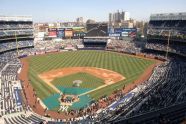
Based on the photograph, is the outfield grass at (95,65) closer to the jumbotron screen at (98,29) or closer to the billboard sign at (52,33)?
the jumbotron screen at (98,29)

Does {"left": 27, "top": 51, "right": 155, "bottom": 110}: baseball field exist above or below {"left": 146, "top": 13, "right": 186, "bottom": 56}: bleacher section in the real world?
below

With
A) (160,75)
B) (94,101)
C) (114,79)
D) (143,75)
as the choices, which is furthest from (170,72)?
(94,101)

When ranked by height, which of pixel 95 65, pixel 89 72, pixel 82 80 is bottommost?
pixel 82 80

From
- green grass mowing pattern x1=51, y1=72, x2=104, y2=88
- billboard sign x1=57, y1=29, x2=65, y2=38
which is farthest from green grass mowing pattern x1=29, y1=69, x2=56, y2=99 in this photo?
billboard sign x1=57, y1=29, x2=65, y2=38

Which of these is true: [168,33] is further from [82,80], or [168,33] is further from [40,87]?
[40,87]

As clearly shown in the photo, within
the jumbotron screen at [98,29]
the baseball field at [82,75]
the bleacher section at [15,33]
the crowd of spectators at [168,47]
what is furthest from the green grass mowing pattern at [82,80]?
the jumbotron screen at [98,29]

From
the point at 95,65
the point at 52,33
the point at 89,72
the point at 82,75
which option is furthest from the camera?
the point at 52,33

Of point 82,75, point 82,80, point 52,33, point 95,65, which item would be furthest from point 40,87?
point 52,33

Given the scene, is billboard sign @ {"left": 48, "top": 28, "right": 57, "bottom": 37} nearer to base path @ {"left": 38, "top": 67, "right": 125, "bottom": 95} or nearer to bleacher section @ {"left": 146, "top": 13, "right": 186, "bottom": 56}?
bleacher section @ {"left": 146, "top": 13, "right": 186, "bottom": 56}
